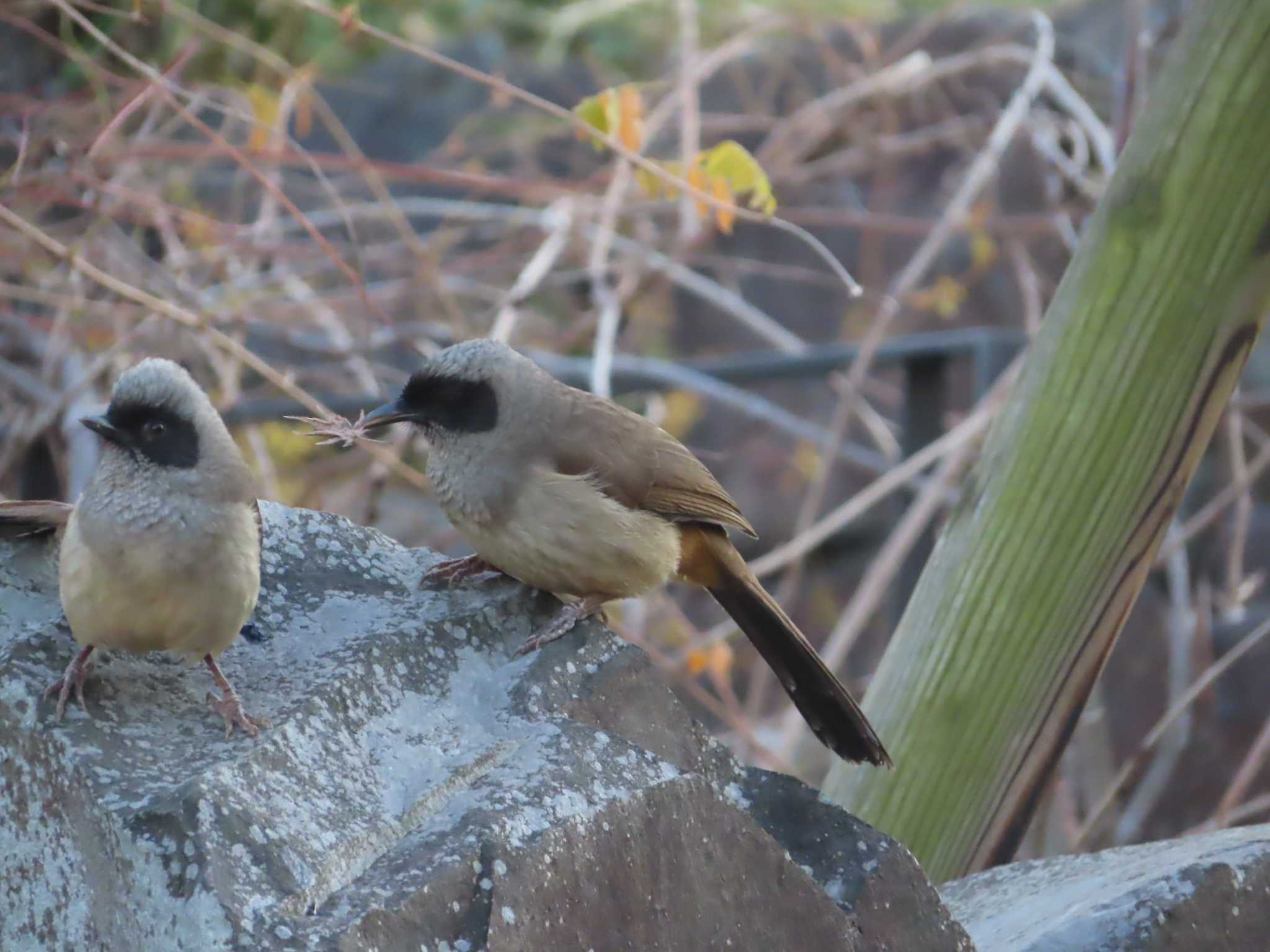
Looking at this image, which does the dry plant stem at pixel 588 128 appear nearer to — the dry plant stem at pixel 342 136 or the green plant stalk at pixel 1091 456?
the dry plant stem at pixel 342 136

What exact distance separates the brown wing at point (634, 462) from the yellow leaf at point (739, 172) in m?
0.54

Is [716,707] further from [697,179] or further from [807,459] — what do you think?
[807,459]

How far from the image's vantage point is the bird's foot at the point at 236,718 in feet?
6.93

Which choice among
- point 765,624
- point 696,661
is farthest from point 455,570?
point 696,661

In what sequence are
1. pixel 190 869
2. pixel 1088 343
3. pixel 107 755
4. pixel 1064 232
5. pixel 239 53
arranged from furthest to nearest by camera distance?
pixel 239 53 < pixel 1064 232 < pixel 1088 343 < pixel 107 755 < pixel 190 869

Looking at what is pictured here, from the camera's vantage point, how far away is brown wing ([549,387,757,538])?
3.14 metres

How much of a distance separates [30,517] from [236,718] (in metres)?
0.59

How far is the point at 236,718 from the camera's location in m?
2.13

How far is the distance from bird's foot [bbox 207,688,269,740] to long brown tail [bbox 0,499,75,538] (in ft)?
1.55

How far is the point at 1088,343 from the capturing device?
2311mm

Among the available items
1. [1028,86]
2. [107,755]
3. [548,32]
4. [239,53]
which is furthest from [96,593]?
[548,32]

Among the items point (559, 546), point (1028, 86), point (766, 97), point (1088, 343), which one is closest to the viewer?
point (1088, 343)

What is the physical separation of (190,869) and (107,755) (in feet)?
0.98

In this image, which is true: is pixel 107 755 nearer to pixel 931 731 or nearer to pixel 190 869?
pixel 190 869
